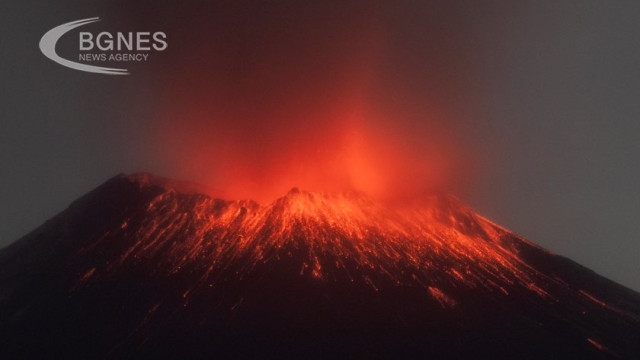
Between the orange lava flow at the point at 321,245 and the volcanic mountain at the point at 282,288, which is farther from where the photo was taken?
the orange lava flow at the point at 321,245

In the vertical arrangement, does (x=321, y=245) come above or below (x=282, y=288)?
above

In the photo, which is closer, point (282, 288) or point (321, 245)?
point (282, 288)

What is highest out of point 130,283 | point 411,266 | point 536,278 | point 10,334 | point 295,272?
point 536,278

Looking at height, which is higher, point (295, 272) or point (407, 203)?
point (407, 203)

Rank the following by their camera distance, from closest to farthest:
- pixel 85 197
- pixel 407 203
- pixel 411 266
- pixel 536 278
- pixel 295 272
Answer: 1. pixel 295 272
2. pixel 411 266
3. pixel 536 278
4. pixel 85 197
5. pixel 407 203

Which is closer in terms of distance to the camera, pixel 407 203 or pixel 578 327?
pixel 578 327

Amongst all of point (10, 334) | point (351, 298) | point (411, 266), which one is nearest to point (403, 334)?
point (351, 298)

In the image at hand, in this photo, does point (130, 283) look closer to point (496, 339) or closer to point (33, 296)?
point (33, 296)

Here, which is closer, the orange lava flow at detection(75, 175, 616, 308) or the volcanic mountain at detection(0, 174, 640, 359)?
the volcanic mountain at detection(0, 174, 640, 359)
